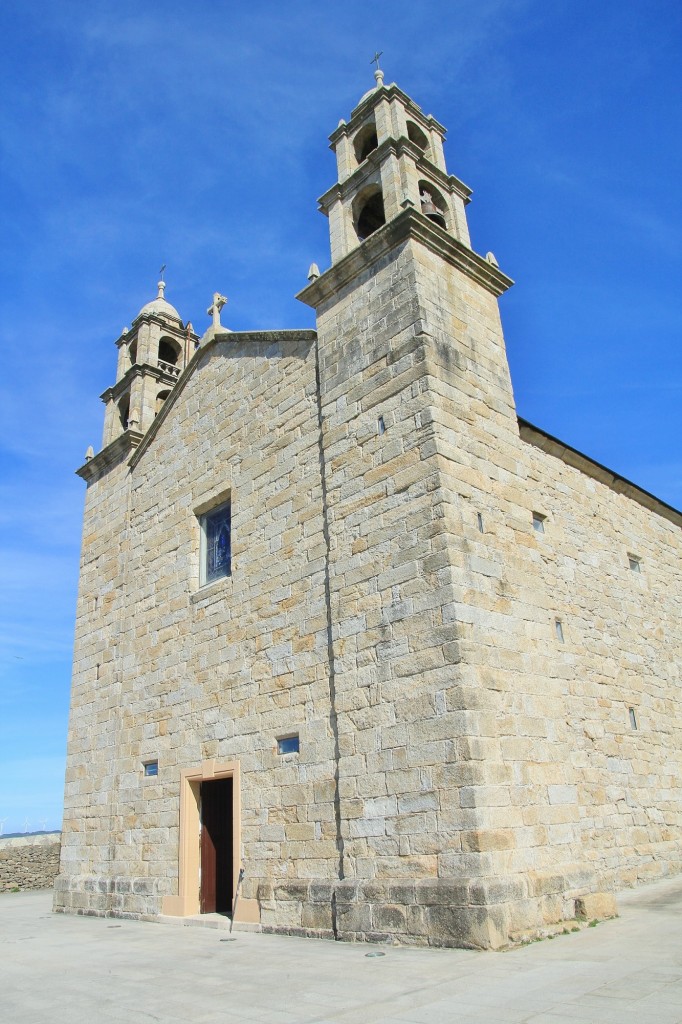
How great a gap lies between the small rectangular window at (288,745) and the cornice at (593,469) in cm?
499

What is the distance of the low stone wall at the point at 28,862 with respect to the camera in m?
16.9

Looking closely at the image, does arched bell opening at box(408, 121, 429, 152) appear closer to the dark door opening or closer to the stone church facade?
the stone church facade

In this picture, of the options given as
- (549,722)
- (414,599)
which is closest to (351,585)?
(414,599)

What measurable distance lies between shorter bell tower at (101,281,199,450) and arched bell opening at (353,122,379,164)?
6038mm

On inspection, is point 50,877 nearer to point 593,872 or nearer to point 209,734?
point 209,734

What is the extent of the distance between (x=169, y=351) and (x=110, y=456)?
9.44 feet

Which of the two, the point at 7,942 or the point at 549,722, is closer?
the point at 549,722

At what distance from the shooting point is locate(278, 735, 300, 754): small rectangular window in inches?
336

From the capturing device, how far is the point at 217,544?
1130cm

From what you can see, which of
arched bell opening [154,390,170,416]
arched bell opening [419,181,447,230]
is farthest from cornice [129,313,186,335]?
arched bell opening [419,181,447,230]

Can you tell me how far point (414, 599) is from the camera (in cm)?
734

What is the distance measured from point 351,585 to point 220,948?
3.85 metres

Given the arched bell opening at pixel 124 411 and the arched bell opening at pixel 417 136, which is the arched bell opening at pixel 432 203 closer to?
the arched bell opening at pixel 417 136

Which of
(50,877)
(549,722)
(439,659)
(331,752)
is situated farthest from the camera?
(50,877)
